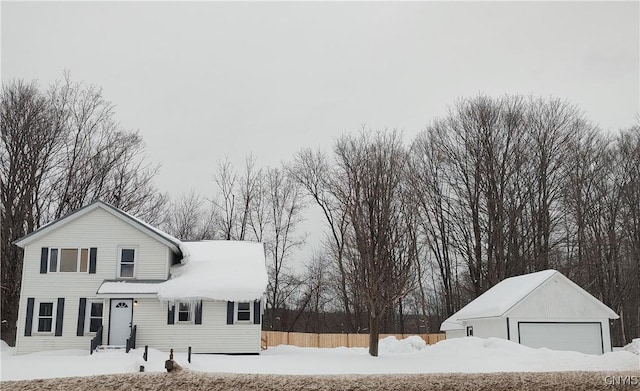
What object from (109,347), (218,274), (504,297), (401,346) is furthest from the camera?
(401,346)

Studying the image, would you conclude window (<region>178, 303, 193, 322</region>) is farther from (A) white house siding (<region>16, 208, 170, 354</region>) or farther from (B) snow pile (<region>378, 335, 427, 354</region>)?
(B) snow pile (<region>378, 335, 427, 354</region>)

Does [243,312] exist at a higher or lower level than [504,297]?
lower

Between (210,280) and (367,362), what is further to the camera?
Answer: (210,280)

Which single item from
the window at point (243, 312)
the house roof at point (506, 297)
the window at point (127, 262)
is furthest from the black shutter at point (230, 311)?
the house roof at point (506, 297)

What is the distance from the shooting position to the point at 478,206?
151 feet

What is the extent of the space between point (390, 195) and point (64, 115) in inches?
867

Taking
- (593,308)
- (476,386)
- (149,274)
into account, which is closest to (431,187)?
(593,308)

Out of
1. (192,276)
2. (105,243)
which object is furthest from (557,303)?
(105,243)

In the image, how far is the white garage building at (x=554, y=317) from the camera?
94.7 ft

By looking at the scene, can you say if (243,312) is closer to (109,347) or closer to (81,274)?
(109,347)

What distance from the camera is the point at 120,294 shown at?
2891cm

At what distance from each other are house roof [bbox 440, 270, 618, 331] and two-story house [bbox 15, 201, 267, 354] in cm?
1066

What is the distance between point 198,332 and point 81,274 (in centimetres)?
608

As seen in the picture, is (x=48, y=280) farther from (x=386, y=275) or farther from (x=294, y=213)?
(x=294, y=213)
